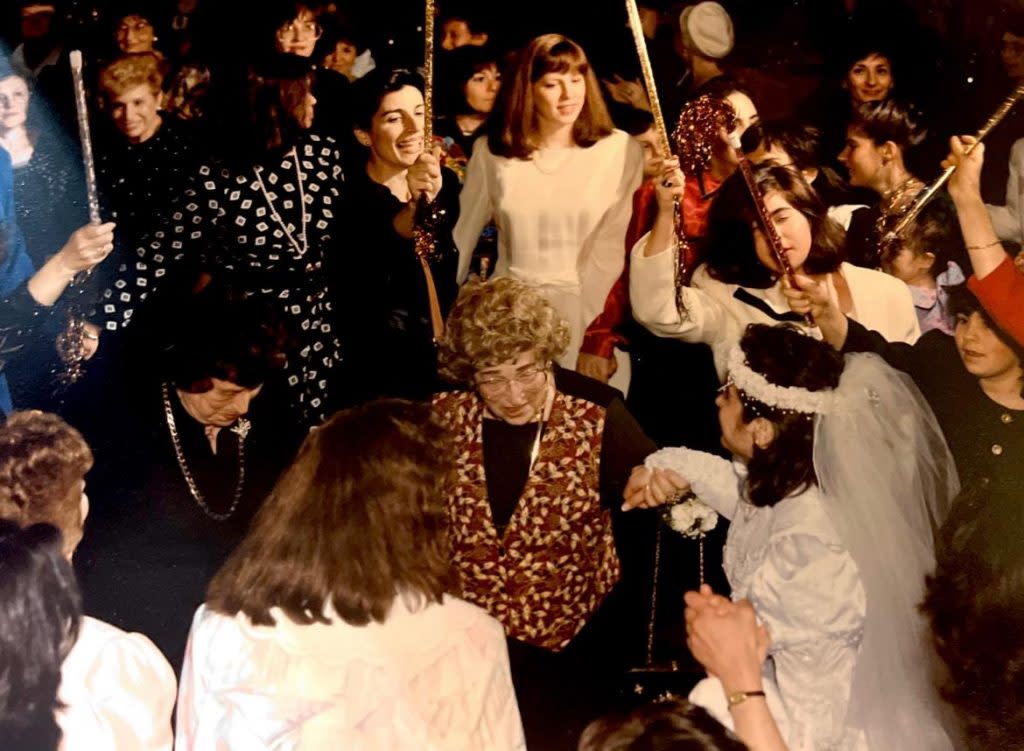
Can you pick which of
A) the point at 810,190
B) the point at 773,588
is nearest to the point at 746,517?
the point at 773,588

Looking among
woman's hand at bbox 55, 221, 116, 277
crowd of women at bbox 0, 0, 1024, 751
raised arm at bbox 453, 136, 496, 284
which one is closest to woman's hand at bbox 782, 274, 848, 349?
crowd of women at bbox 0, 0, 1024, 751

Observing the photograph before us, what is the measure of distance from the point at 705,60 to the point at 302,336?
111 centimetres

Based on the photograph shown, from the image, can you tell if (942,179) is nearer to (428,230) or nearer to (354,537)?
(428,230)

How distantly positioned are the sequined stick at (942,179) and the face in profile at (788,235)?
182mm

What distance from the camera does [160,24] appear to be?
288 centimetres

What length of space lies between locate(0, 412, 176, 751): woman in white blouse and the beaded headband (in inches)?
56.4

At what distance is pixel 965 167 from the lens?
9.33 feet

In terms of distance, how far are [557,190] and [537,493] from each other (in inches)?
27.2

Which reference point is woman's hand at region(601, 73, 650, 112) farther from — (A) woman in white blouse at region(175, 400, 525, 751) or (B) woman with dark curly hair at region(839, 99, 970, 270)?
(A) woman in white blouse at region(175, 400, 525, 751)

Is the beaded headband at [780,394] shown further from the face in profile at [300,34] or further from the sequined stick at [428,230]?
the face in profile at [300,34]

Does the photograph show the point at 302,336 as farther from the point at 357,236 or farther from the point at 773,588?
the point at 773,588

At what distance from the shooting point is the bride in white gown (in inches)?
108

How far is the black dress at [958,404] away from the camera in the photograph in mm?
2850

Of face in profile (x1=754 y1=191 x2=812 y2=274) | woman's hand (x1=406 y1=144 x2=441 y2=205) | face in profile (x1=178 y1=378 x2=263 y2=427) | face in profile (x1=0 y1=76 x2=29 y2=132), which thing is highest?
face in profile (x1=0 y1=76 x2=29 y2=132)
